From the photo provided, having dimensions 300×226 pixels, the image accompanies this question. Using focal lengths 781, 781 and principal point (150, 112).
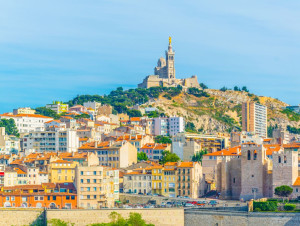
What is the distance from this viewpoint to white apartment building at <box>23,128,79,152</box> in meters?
138

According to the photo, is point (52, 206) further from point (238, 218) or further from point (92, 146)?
point (92, 146)

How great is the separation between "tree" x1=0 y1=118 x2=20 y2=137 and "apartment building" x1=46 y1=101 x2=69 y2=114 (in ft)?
99.1

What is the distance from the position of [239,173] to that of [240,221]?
1396 cm

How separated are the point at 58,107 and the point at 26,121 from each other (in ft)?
87.2

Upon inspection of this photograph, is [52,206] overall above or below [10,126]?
below

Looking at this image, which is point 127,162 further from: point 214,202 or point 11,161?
point 214,202

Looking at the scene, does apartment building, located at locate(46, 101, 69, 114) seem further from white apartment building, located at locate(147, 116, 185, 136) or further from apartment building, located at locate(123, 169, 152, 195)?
apartment building, located at locate(123, 169, 152, 195)

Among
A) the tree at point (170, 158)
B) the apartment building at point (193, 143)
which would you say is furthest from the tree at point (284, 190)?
the apartment building at point (193, 143)

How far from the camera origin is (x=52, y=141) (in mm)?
140000

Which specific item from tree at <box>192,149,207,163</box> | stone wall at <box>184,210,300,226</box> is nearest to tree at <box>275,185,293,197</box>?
stone wall at <box>184,210,300,226</box>

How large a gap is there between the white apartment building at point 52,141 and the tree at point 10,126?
14.6 metres

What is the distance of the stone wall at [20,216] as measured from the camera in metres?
87.9

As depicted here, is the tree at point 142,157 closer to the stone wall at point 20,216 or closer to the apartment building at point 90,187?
the apartment building at point 90,187

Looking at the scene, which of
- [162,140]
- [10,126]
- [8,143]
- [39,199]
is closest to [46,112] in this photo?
[10,126]
